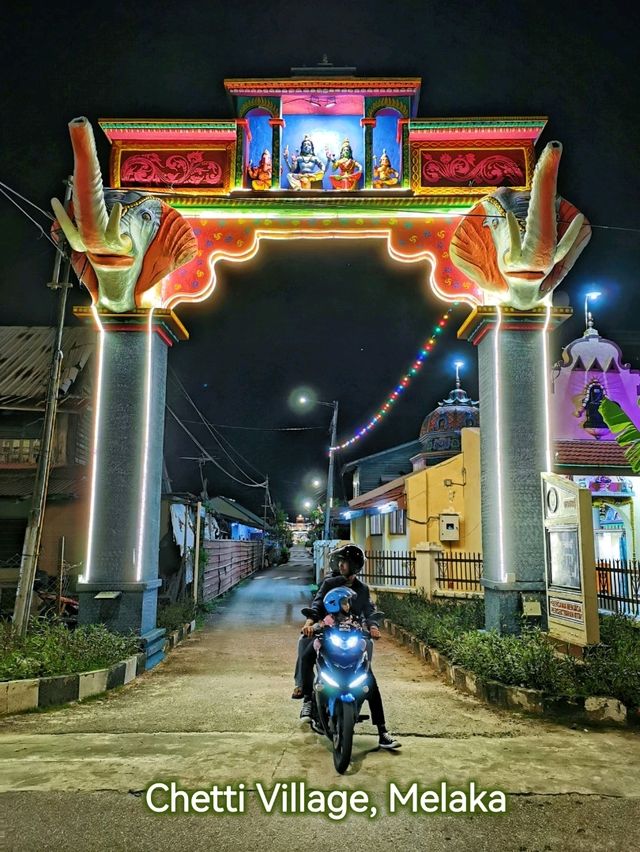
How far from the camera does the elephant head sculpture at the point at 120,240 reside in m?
7.87

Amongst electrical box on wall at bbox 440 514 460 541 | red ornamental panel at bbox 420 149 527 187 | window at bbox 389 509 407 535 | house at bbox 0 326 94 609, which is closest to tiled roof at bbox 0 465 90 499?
house at bbox 0 326 94 609

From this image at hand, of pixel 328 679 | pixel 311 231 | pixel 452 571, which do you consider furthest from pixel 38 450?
pixel 328 679

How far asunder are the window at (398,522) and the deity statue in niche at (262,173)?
13.9 m

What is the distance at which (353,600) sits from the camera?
5.23 metres

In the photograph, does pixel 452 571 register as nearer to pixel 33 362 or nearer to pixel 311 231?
pixel 311 231

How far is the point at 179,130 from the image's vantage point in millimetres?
9242

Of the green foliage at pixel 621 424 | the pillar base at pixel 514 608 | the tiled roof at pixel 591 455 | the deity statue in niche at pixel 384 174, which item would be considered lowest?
the pillar base at pixel 514 608

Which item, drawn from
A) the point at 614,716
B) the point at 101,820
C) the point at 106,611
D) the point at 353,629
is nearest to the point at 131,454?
the point at 106,611

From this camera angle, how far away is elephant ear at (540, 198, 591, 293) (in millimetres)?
8336

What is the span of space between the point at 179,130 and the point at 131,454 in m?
4.83

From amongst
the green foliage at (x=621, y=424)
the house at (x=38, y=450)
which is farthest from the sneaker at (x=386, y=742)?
the house at (x=38, y=450)

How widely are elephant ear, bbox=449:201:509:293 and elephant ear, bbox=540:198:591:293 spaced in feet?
1.96

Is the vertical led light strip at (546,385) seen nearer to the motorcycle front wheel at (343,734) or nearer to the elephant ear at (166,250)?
the motorcycle front wheel at (343,734)

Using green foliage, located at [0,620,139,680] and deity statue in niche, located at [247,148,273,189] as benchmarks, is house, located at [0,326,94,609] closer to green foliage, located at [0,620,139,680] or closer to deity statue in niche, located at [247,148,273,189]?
green foliage, located at [0,620,139,680]
